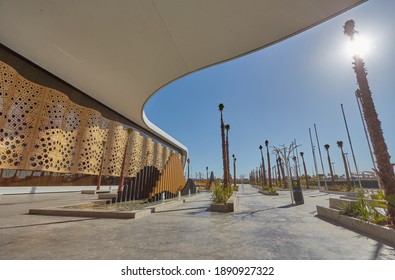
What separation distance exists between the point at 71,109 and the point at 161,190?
20591mm

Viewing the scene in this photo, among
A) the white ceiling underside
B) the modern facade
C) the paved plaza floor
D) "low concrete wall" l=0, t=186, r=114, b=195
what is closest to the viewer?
the paved plaza floor

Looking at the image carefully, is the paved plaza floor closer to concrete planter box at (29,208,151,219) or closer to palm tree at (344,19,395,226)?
concrete planter box at (29,208,151,219)

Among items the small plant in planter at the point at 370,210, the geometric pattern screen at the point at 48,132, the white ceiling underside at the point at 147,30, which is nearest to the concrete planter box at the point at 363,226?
the small plant in planter at the point at 370,210

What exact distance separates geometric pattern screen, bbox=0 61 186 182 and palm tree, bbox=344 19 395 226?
12.9m

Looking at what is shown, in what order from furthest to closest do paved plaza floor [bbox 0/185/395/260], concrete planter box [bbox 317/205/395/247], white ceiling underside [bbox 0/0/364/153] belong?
1. white ceiling underside [bbox 0/0/364/153]
2. concrete planter box [bbox 317/205/395/247]
3. paved plaza floor [bbox 0/185/395/260]

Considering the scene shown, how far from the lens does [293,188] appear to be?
12820mm

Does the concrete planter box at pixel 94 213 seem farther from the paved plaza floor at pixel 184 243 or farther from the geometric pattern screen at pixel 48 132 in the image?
the geometric pattern screen at pixel 48 132

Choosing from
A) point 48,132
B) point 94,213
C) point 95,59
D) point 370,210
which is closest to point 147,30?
point 95,59

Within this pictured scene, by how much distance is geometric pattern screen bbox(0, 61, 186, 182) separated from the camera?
18.5m

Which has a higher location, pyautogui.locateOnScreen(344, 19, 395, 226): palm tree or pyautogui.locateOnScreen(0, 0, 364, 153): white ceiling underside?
pyautogui.locateOnScreen(0, 0, 364, 153): white ceiling underside

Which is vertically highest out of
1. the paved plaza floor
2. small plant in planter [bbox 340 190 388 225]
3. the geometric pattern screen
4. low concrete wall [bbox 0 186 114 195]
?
the geometric pattern screen

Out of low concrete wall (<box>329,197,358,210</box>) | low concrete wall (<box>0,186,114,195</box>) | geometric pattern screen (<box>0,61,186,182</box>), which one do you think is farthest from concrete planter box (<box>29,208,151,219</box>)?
low concrete wall (<box>0,186,114,195</box>)

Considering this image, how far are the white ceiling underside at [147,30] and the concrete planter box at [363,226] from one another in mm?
12039

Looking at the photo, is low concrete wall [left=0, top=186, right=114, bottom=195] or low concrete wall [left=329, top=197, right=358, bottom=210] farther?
low concrete wall [left=0, top=186, right=114, bottom=195]
